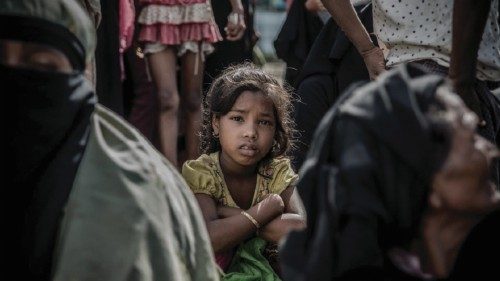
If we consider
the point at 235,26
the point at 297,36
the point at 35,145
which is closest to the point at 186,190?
Answer: the point at 35,145

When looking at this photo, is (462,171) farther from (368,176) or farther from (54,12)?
(54,12)

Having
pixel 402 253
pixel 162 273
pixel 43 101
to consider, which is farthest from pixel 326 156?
pixel 43 101

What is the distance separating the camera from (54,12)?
8.36 feet

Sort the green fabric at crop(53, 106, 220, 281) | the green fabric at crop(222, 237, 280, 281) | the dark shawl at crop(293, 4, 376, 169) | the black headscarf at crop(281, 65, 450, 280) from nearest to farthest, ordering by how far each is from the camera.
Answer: the black headscarf at crop(281, 65, 450, 280) < the green fabric at crop(53, 106, 220, 281) < the green fabric at crop(222, 237, 280, 281) < the dark shawl at crop(293, 4, 376, 169)

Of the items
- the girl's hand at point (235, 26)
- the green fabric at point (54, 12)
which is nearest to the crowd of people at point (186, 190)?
the green fabric at point (54, 12)

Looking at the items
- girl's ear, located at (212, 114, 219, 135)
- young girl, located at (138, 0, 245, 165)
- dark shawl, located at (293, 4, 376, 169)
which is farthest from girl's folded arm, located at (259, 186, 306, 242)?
young girl, located at (138, 0, 245, 165)

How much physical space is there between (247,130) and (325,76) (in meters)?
0.92

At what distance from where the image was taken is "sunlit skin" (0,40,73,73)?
8.38ft

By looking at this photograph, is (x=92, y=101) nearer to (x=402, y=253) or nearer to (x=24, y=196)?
(x=24, y=196)

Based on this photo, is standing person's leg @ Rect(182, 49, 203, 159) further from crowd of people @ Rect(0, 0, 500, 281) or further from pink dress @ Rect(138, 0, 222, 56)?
crowd of people @ Rect(0, 0, 500, 281)

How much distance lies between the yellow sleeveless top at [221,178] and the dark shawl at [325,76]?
2.47 ft

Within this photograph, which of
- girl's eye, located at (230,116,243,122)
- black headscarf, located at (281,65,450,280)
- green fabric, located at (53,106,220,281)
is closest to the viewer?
black headscarf, located at (281,65,450,280)

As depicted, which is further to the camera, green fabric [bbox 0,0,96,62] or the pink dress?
the pink dress

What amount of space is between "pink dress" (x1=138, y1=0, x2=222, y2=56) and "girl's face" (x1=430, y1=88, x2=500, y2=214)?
407 centimetres
